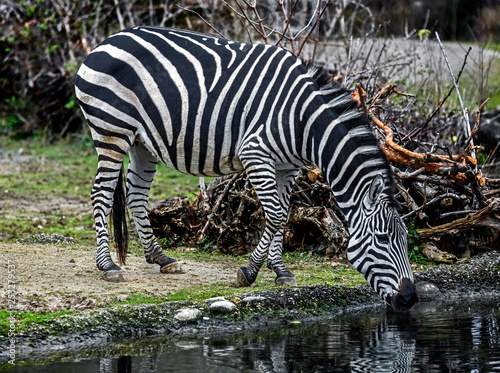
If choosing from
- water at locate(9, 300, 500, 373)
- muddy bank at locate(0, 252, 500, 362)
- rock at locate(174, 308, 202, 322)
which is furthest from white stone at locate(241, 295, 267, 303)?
rock at locate(174, 308, 202, 322)

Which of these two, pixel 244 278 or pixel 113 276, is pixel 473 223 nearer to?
pixel 244 278

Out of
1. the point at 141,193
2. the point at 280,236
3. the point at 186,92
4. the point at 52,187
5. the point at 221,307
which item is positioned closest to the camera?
the point at 221,307

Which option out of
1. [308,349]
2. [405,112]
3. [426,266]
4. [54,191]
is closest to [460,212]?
[426,266]

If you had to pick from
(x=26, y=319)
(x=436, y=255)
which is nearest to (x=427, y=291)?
(x=436, y=255)

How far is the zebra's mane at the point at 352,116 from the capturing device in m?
5.98

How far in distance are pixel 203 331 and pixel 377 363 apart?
60.8 inches

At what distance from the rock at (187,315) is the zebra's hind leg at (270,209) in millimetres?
880

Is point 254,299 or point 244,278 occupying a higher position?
point 244,278

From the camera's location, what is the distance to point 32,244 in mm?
8383

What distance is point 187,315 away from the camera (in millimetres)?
5715

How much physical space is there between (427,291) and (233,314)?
2265 mm

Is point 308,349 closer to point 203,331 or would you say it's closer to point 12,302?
point 203,331

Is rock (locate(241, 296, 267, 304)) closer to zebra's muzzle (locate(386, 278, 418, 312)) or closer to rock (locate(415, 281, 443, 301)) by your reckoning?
zebra's muzzle (locate(386, 278, 418, 312))

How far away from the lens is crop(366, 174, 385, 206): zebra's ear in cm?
588
